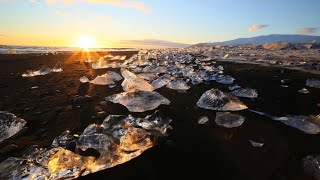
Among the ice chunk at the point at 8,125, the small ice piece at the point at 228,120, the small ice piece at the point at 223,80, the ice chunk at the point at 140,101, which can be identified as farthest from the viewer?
the small ice piece at the point at 223,80

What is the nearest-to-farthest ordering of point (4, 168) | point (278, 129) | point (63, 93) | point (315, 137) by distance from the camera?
point (4, 168) → point (315, 137) → point (278, 129) → point (63, 93)

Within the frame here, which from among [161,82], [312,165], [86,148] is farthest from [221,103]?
[161,82]

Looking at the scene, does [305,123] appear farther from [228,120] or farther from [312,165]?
[312,165]

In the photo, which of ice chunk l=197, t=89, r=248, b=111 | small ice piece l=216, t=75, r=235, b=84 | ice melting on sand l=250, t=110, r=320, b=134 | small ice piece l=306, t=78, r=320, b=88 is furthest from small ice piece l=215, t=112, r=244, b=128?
small ice piece l=306, t=78, r=320, b=88

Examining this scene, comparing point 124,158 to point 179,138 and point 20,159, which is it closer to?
point 179,138

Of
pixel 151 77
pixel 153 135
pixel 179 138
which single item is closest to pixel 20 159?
pixel 153 135

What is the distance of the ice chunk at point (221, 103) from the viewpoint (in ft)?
12.1

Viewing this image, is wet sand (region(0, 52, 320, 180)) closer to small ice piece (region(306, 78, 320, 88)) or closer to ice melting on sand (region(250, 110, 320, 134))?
ice melting on sand (region(250, 110, 320, 134))

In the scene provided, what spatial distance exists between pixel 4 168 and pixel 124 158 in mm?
1006

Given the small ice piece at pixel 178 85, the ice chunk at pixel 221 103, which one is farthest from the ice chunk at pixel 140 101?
the small ice piece at pixel 178 85

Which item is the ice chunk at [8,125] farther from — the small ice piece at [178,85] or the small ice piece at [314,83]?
the small ice piece at [314,83]

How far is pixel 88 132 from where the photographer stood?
2.81m

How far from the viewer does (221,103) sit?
3.73m

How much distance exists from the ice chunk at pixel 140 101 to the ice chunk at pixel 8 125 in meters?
1.44
